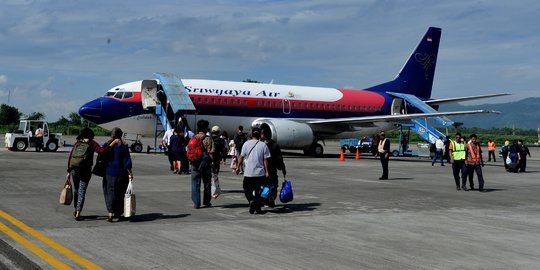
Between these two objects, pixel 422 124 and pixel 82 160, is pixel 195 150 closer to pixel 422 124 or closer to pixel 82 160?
pixel 82 160

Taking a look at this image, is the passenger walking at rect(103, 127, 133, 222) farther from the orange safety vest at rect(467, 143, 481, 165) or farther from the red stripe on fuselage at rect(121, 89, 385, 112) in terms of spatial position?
the red stripe on fuselage at rect(121, 89, 385, 112)

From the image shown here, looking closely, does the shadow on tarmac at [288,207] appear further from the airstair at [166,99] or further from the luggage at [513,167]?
the airstair at [166,99]

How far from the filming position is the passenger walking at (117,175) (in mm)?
10953

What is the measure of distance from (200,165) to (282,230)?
3227 mm

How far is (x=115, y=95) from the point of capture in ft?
106

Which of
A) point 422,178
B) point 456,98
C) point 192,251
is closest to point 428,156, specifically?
point 456,98

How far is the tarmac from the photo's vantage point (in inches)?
308

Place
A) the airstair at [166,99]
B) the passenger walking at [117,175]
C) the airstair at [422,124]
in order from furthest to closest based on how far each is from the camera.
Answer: the airstair at [422,124] < the airstair at [166,99] < the passenger walking at [117,175]

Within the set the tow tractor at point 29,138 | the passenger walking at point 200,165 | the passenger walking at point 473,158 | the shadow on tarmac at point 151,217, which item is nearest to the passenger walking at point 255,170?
the passenger walking at point 200,165

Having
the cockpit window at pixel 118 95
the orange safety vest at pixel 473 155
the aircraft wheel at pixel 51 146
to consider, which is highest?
the cockpit window at pixel 118 95

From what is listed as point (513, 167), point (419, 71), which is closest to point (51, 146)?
point (513, 167)

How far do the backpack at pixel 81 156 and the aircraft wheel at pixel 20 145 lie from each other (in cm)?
2637

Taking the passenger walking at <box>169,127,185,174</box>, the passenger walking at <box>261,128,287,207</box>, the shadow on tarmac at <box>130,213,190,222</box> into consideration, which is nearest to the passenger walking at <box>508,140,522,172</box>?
the passenger walking at <box>169,127,185,174</box>

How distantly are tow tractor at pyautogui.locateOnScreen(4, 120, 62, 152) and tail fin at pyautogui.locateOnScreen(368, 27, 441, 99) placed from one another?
21.2m
